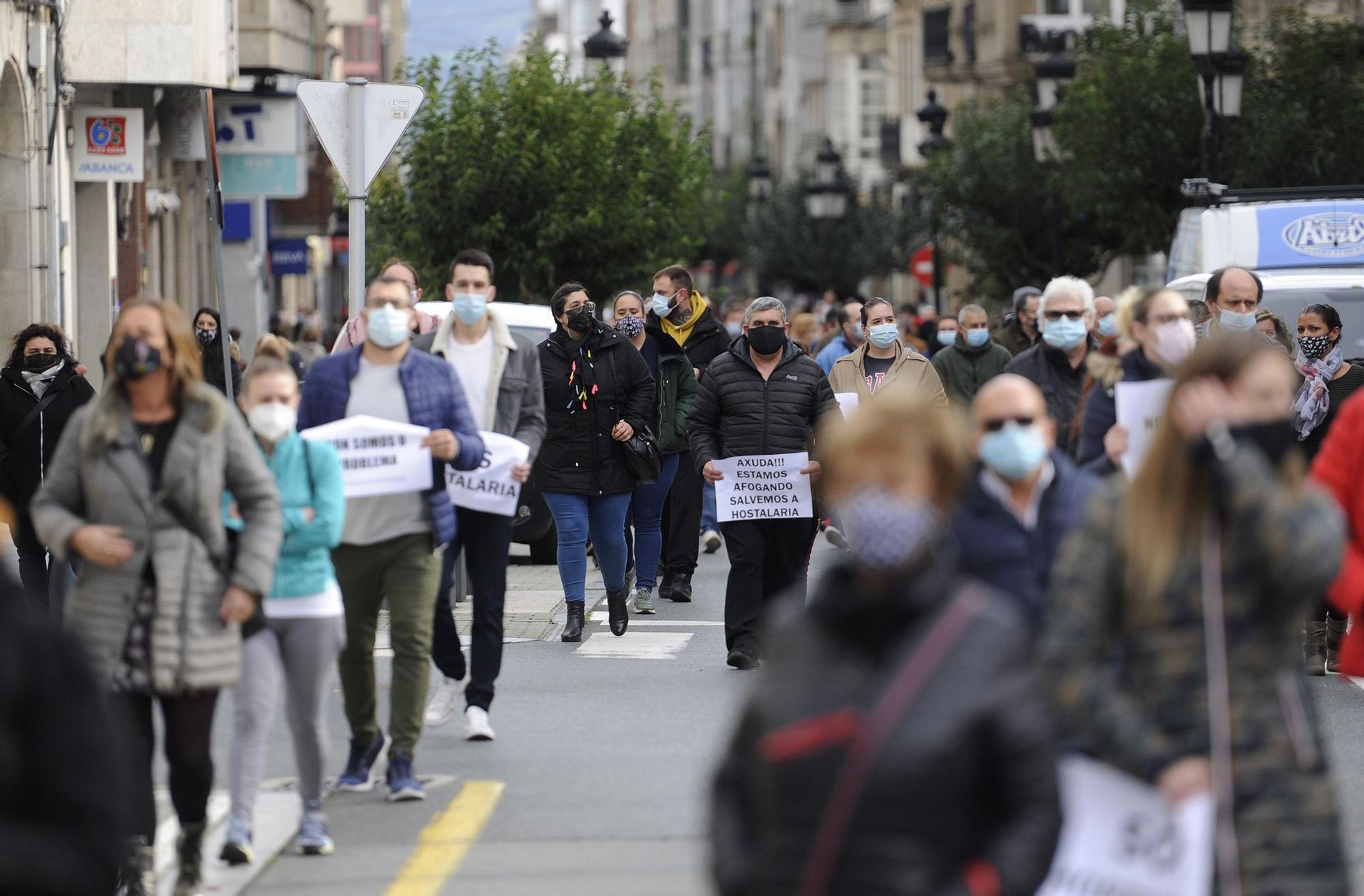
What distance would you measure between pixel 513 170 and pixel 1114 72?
35.5ft

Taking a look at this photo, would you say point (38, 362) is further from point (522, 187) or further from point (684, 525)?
point (522, 187)

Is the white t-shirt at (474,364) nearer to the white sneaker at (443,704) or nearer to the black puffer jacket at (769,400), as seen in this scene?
the white sneaker at (443,704)

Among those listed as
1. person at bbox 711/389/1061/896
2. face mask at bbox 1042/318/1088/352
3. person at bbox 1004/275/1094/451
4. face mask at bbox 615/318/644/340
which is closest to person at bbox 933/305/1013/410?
face mask at bbox 615/318/644/340

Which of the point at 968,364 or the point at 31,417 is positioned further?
the point at 968,364

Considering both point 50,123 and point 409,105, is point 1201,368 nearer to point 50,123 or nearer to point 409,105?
point 409,105

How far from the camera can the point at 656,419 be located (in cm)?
1554

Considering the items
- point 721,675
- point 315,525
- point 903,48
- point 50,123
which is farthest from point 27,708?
point 903,48

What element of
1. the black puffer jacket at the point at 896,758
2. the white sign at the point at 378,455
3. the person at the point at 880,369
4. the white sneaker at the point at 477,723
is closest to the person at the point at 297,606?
the white sign at the point at 378,455

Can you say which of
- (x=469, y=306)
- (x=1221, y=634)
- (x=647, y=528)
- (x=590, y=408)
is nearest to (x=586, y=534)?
(x=590, y=408)

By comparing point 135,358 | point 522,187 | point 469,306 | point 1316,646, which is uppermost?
point 522,187

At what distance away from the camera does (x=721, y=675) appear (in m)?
11.9

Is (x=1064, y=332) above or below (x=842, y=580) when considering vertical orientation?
above

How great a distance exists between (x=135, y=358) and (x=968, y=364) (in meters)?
10.3

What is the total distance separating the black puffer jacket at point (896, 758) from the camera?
3771mm
